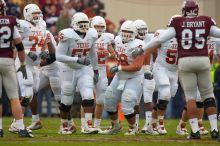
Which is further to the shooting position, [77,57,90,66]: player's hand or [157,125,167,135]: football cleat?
[157,125,167,135]: football cleat

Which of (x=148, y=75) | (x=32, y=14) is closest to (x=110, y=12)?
(x=32, y=14)

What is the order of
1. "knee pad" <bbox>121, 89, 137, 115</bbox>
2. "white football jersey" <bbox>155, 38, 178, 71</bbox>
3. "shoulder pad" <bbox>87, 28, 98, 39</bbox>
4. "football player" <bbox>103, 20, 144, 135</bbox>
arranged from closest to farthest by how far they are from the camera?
"knee pad" <bbox>121, 89, 137, 115</bbox> < "football player" <bbox>103, 20, 144, 135</bbox> < "shoulder pad" <bbox>87, 28, 98, 39</bbox> < "white football jersey" <bbox>155, 38, 178, 71</bbox>

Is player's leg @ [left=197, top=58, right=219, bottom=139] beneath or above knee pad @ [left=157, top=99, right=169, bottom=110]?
above

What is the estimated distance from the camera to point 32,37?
51.5ft

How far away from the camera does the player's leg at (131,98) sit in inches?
577

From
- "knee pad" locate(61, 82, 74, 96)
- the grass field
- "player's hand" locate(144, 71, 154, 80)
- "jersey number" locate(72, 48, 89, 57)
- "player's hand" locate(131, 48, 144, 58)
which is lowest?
the grass field

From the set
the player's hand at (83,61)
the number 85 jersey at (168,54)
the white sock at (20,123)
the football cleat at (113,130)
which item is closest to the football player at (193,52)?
the player's hand at (83,61)

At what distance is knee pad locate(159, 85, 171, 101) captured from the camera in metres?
15.4

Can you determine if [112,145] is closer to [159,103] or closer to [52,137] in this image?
[52,137]

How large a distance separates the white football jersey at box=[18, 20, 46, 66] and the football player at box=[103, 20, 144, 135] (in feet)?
4.78

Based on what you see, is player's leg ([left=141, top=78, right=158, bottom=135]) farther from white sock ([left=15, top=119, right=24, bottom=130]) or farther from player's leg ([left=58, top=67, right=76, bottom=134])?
white sock ([left=15, top=119, right=24, bottom=130])

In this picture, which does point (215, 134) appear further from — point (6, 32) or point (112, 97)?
point (6, 32)

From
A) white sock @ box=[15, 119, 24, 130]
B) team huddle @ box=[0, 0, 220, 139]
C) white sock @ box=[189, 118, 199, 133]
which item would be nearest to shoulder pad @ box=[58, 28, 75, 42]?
team huddle @ box=[0, 0, 220, 139]

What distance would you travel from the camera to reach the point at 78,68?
15086 mm
